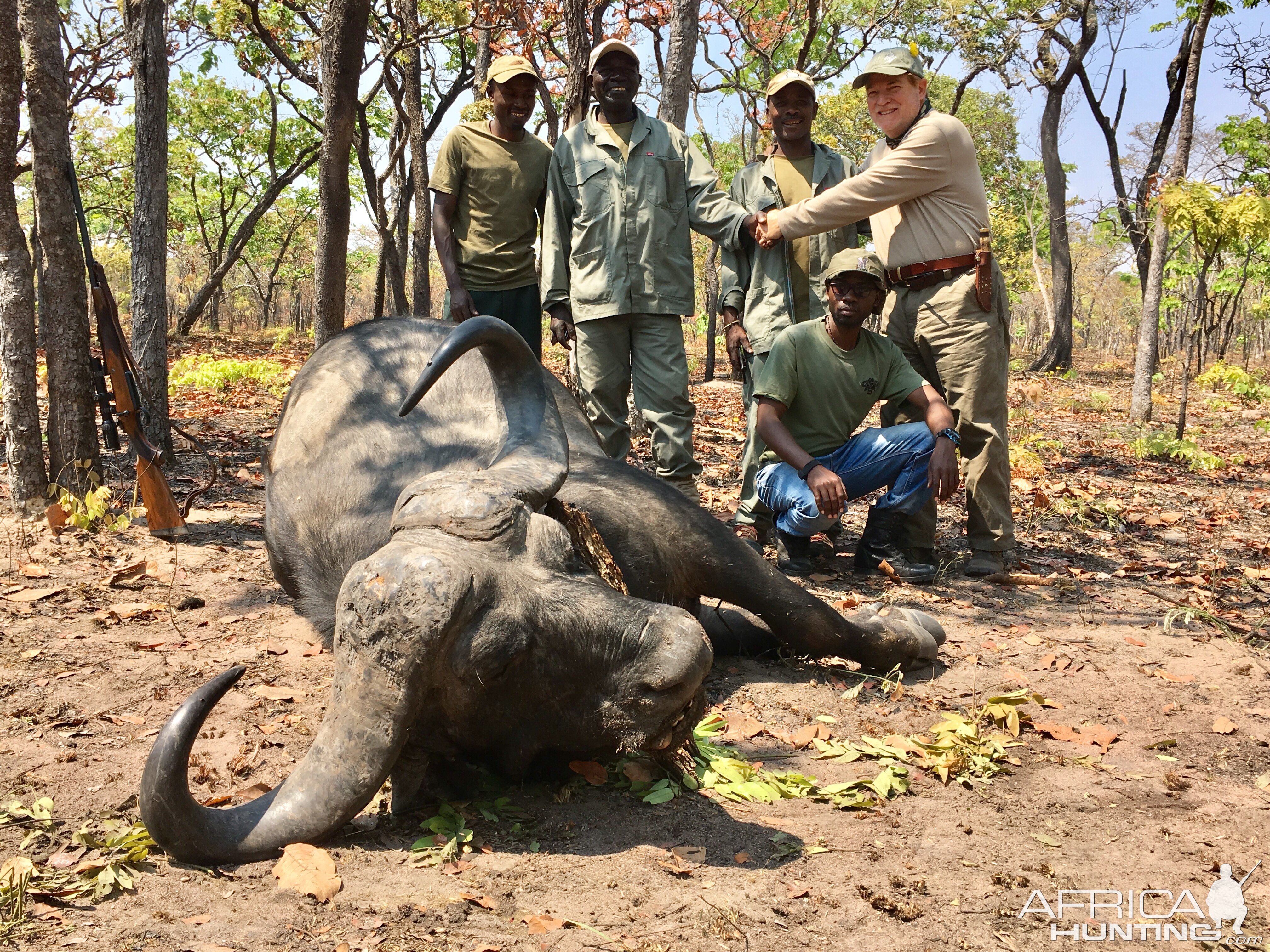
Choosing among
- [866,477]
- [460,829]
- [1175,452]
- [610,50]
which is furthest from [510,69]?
[1175,452]

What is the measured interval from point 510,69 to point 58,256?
292 centimetres

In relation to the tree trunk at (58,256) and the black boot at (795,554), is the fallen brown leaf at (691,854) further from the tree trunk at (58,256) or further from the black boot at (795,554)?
the tree trunk at (58,256)

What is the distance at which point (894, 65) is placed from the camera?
539 centimetres

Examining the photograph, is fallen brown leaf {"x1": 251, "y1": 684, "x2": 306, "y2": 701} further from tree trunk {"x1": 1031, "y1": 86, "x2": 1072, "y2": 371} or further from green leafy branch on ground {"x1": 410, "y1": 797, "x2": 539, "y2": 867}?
tree trunk {"x1": 1031, "y1": 86, "x2": 1072, "y2": 371}

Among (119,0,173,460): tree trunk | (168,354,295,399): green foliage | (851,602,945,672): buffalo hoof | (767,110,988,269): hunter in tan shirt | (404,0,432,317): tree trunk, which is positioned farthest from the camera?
(404,0,432,317): tree trunk

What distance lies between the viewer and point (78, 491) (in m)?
6.04

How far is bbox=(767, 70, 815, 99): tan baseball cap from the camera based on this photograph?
5.83 m

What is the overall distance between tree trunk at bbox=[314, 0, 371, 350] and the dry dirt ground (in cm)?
178

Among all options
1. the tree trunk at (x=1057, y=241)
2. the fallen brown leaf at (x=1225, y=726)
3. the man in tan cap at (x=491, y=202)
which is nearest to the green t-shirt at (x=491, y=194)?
the man in tan cap at (x=491, y=202)

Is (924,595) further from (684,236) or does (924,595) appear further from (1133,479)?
(1133,479)

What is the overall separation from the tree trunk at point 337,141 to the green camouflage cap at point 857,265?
2.89 meters

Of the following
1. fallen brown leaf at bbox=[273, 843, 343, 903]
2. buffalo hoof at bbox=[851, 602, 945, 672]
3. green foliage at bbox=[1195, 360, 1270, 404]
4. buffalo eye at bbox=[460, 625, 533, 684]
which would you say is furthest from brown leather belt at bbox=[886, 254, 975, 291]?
green foliage at bbox=[1195, 360, 1270, 404]

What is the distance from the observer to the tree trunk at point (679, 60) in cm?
832

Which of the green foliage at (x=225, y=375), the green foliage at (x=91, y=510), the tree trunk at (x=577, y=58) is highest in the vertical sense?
the tree trunk at (x=577, y=58)
